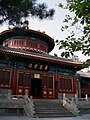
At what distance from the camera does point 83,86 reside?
2300 cm

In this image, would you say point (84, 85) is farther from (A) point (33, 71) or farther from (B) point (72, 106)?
(B) point (72, 106)

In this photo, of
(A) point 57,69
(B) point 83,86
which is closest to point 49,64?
(A) point 57,69

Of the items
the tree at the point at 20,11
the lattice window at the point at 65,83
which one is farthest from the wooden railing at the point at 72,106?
the tree at the point at 20,11

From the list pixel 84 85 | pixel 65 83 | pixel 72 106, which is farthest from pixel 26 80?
pixel 84 85

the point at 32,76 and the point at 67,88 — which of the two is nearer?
the point at 32,76

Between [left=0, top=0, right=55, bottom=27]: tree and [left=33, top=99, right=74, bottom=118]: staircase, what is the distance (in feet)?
20.5

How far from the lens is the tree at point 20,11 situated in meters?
6.68

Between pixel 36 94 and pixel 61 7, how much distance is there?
10952 millimetres

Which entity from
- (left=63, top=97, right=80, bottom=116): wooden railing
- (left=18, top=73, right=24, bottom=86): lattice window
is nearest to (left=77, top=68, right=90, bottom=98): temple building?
(left=63, top=97, right=80, bottom=116): wooden railing

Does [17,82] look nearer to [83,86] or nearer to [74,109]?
[74,109]

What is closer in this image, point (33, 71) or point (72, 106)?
point (72, 106)

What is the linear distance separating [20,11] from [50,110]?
24.8ft

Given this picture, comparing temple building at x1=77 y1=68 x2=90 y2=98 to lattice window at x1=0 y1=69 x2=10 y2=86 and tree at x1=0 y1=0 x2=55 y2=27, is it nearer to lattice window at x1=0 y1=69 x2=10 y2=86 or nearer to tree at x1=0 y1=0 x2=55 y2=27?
lattice window at x1=0 y1=69 x2=10 y2=86

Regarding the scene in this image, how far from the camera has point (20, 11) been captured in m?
6.97
